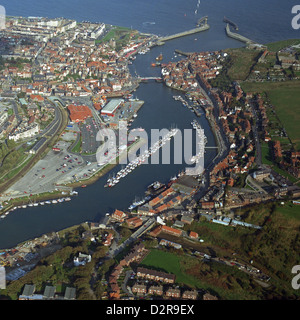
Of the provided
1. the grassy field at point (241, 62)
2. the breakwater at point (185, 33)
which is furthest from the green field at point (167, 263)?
the breakwater at point (185, 33)

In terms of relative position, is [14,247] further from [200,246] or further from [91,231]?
[200,246]

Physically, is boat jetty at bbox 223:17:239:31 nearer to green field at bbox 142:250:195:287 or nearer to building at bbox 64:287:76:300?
green field at bbox 142:250:195:287

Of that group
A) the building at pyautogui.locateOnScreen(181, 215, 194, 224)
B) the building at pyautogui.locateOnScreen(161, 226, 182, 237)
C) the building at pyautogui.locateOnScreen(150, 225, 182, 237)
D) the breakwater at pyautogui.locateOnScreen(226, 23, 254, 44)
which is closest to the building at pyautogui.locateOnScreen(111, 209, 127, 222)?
the building at pyautogui.locateOnScreen(150, 225, 182, 237)

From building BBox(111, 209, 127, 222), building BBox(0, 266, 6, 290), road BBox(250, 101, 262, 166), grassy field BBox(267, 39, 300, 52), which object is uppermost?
grassy field BBox(267, 39, 300, 52)

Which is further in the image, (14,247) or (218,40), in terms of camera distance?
A: (218,40)

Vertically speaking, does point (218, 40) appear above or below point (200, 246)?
above

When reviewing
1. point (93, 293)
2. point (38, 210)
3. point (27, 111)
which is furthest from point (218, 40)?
point (93, 293)

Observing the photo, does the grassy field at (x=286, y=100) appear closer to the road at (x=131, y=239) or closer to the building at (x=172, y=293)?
the road at (x=131, y=239)
